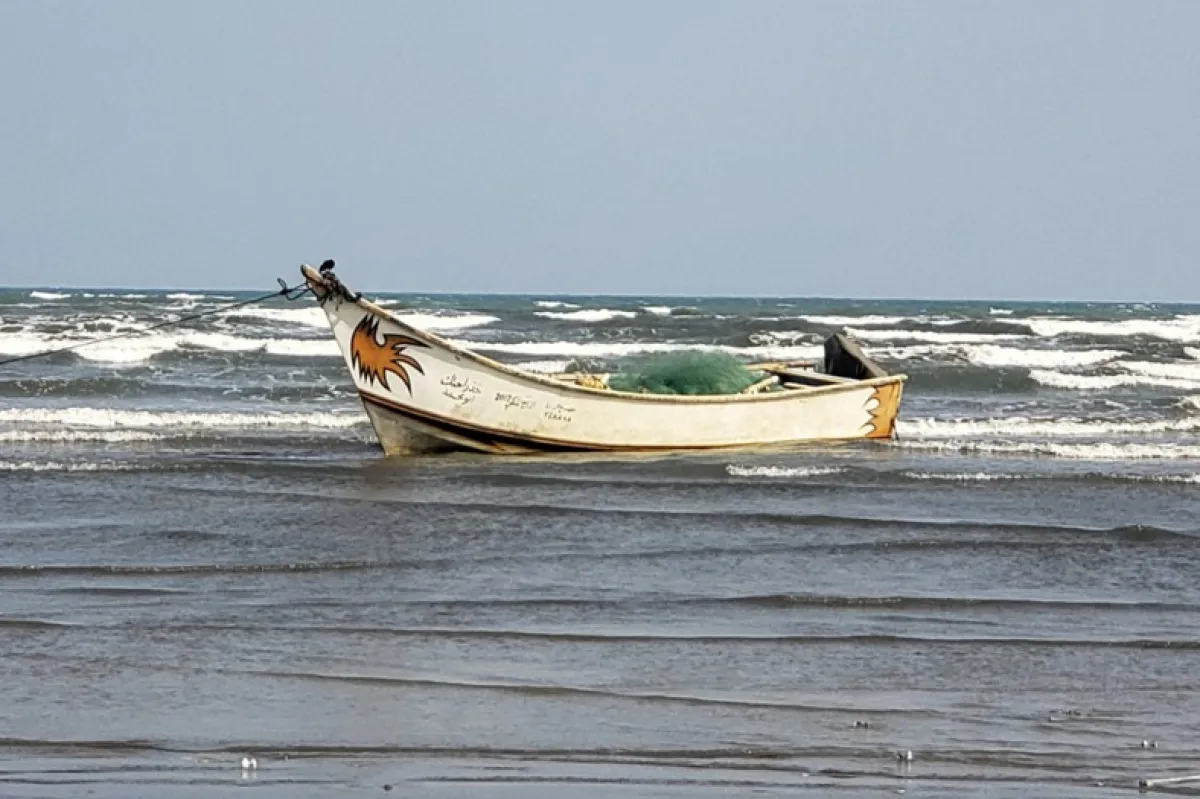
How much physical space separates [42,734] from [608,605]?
329cm

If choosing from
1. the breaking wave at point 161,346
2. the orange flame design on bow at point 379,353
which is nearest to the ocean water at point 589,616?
the orange flame design on bow at point 379,353

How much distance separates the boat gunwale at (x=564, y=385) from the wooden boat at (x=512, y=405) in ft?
0.04

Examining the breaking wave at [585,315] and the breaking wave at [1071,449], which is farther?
the breaking wave at [585,315]

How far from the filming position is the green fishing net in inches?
→ 623

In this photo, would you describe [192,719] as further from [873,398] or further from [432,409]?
[873,398]

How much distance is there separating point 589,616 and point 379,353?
6.21 m

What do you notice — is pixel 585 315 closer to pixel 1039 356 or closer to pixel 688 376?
pixel 1039 356

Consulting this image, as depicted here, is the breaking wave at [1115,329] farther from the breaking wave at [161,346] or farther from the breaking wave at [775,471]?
the breaking wave at [775,471]

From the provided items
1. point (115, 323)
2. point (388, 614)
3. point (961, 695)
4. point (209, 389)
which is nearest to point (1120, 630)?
point (961, 695)

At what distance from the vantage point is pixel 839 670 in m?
7.38

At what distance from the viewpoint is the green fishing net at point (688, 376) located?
15828 mm

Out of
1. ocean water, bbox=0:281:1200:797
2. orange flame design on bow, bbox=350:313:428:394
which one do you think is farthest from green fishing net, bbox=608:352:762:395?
orange flame design on bow, bbox=350:313:428:394

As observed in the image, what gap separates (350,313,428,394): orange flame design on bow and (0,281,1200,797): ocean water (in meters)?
0.77

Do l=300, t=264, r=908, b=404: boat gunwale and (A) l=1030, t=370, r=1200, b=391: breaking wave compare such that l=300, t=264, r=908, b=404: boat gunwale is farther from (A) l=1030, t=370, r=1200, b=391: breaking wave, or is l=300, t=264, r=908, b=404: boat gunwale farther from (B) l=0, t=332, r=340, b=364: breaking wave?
(B) l=0, t=332, r=340, b=364: breaking wave
